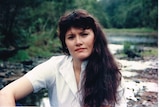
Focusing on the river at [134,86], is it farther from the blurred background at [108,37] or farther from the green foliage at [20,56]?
the green foliage at [20,56]

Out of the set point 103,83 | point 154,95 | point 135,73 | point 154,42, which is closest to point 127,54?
point 154,42

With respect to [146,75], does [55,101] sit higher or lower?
higher

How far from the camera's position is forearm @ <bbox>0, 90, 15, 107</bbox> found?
1.68 ft

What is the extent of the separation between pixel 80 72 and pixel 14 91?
144 millimetres

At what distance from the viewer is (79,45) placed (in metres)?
0.56

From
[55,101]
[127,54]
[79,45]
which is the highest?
[79,45]

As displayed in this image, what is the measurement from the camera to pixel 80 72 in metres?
0.60

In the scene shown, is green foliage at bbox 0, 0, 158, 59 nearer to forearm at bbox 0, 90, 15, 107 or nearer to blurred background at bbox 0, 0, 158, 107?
blurred background at bbox 0, 0, 158, 107

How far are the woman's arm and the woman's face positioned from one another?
0.35 ft

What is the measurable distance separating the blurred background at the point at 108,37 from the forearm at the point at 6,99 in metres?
1.74

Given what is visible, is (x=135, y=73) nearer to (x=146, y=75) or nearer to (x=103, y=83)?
(x=146, y=75)

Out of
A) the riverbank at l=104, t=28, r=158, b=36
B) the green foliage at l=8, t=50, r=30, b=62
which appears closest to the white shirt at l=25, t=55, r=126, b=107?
the riverbank at l=104, t=28, r=158, b=36

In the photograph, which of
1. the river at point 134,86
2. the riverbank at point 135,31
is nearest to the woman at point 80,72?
the river at point 134,86

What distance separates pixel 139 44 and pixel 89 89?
584 cm
